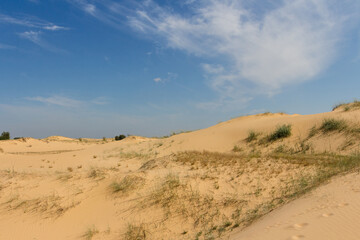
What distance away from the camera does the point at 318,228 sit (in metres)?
2.79

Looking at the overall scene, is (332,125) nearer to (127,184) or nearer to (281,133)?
(281,133)

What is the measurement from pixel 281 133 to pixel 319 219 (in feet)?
33.0

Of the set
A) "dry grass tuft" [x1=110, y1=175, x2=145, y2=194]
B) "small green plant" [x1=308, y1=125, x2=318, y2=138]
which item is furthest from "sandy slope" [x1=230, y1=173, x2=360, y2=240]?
"small green plant" [x1=308, y1=125, x2=318, y2=138]

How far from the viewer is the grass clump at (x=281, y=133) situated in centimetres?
1240

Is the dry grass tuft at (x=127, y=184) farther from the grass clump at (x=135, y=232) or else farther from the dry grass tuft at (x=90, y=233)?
the grass clump at (x=135, y=232)

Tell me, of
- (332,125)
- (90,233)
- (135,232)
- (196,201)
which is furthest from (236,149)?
(90,233)

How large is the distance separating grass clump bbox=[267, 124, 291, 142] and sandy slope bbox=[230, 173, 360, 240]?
27.6ft

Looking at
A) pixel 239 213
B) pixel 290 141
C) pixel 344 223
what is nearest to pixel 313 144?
pixel 290 141

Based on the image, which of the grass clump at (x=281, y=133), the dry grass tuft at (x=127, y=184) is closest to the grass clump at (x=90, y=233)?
the dry grass tuft at (x=127, y=184)

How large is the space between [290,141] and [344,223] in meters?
9.69

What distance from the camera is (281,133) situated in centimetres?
1252

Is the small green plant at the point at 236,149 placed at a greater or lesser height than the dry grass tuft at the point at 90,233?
greater

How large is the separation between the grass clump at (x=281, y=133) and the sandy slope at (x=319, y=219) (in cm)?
840

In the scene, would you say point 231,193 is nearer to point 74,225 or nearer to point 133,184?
point 133,184
